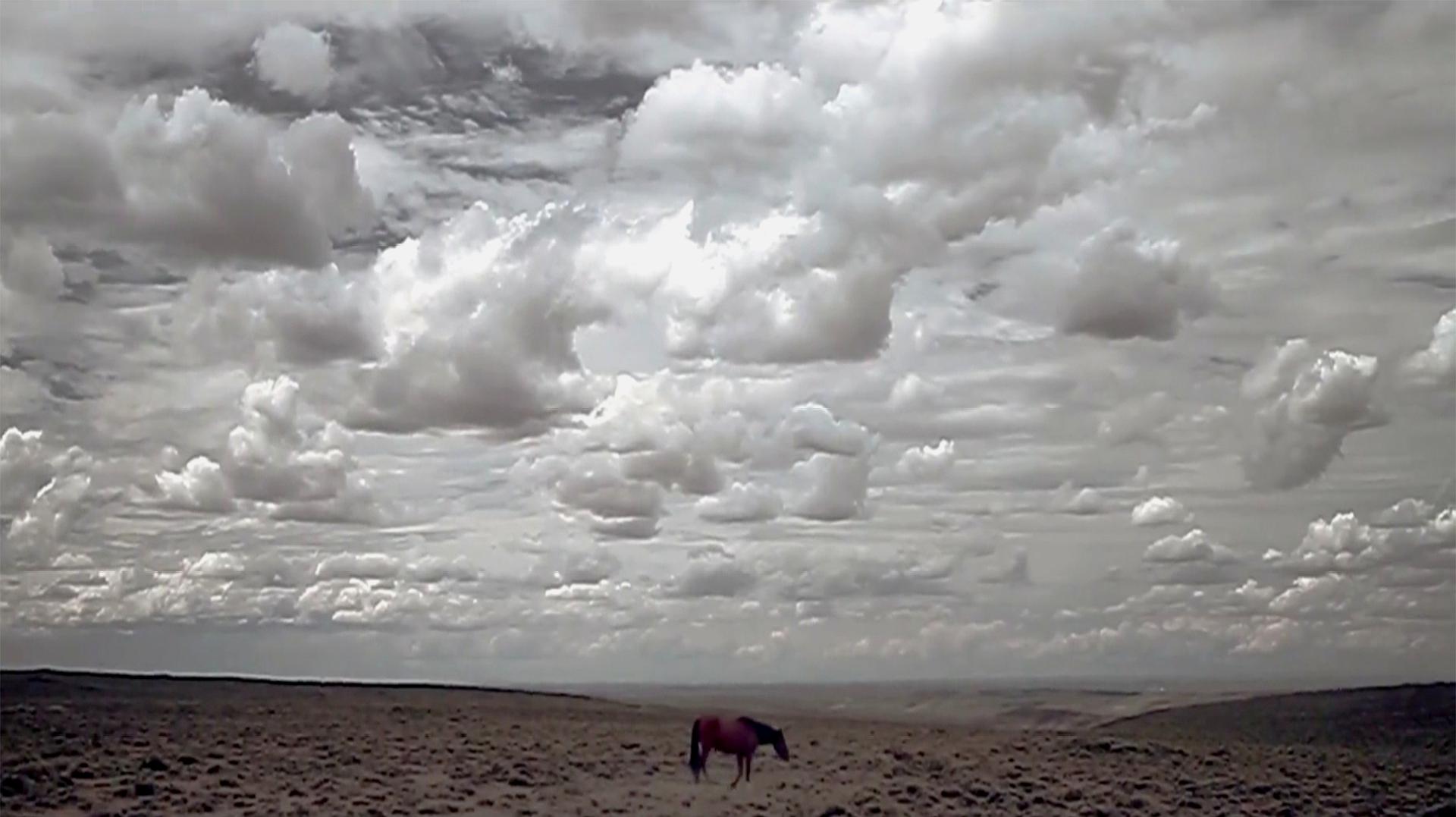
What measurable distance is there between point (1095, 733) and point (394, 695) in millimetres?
41019

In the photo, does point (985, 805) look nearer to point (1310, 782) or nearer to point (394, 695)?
point (1310, 782)

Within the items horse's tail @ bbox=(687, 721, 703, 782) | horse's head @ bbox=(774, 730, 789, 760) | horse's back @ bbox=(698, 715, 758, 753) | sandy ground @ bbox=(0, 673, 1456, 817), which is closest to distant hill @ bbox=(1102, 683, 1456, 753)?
sandy ground @ bbox=(0, 673, 1456, 817)

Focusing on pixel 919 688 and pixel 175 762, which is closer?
pixel 175 762

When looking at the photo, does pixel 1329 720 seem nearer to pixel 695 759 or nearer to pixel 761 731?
pixel 761 731

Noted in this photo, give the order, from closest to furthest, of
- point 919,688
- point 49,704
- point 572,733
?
point 572,733
point 49,704
point 919,688

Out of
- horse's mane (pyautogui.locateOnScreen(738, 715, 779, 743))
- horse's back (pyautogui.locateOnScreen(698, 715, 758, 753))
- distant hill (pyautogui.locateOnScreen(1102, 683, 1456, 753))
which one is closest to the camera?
horse's back (pyautogui.locateOnScreen(698, 715, 758, 753))

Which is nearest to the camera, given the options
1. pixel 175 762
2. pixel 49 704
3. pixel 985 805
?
pixel 985 805

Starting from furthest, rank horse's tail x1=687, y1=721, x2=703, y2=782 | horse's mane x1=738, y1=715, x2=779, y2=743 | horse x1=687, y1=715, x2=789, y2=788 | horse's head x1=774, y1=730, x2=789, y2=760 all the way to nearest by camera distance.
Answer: horse's mane x1=738, y1=715, x2=779, y2=743
horse's head x1=774, y1=730, x2=789, y2=760
horse x1=687, y1=715, x2=789, y2=788
horse's tail x1=687, y1=721, x2=703, y2=782

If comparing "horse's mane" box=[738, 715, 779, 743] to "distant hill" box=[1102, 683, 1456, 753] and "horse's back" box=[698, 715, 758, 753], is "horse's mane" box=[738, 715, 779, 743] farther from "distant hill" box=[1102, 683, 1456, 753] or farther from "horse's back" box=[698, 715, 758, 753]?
"distant hill" box=[1102, 683, 1456, 753]

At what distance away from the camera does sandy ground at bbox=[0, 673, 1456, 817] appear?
40.5m

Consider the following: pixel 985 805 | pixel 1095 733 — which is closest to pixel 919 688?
pixel 1095 733

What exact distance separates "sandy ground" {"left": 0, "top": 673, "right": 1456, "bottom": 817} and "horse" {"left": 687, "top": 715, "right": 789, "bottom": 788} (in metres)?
0.60

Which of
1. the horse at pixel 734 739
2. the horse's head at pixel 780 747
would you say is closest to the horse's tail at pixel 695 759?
the horse at pixel 734 739

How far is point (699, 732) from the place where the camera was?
46.0 metres
